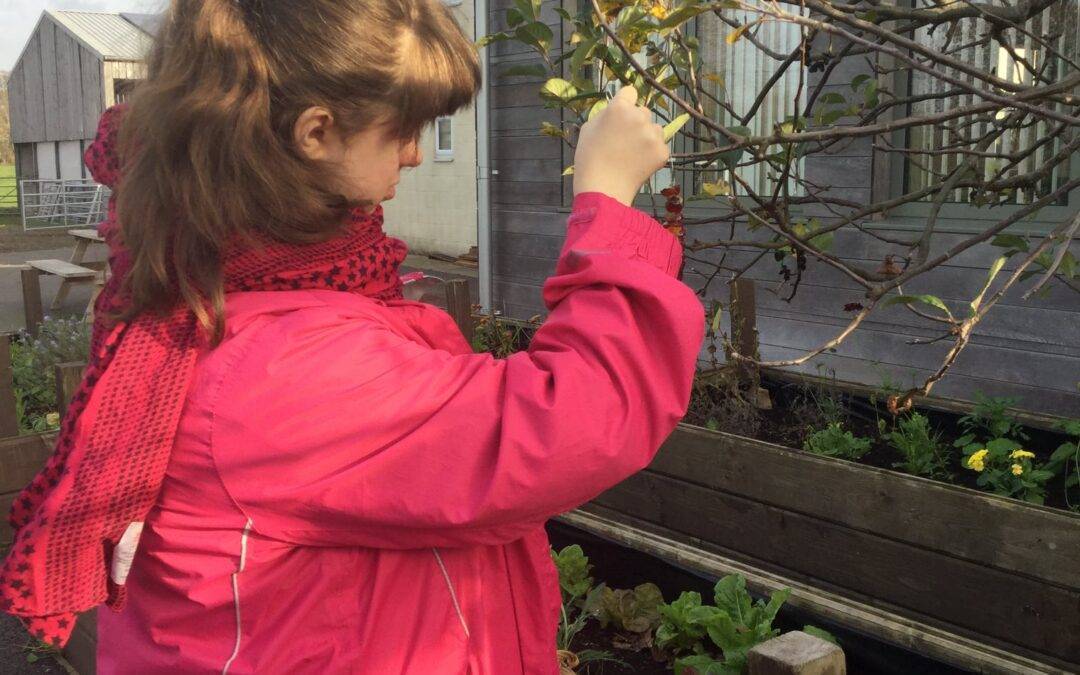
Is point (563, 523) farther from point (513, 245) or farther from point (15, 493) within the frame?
point (513, 245)

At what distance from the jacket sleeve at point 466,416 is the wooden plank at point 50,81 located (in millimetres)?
37724

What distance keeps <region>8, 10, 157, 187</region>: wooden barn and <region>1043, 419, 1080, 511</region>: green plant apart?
32.8 meters

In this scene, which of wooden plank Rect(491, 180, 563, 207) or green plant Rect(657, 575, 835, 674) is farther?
wooden plank Rect(491, 180, 563, 207)

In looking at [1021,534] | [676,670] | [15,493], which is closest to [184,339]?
[676,670]

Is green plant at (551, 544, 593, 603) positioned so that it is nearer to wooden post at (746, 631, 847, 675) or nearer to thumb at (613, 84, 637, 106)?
wooden post at (746, 631, 847, 675)

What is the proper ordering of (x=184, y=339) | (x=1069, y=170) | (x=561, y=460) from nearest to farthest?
(x=561, y=460) → (x=184, y=339) → (x=1069, y=170)

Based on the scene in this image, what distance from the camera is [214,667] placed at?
3.87ft

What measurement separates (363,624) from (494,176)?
6779mm

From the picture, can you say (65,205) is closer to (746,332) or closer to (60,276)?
(60,276)

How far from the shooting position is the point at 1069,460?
11.0 ft

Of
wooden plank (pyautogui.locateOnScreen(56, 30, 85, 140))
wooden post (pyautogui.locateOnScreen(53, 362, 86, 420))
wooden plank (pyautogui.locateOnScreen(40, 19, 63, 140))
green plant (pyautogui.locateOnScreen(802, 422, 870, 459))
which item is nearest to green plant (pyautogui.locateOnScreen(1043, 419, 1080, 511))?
green plant (pyautogui.locateOnScreen(802, 422, 870, 459))

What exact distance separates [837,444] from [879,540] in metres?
0.81

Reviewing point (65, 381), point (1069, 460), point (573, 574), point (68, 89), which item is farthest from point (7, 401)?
point (68, 89)

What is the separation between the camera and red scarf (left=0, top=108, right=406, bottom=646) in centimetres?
115
